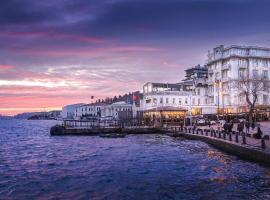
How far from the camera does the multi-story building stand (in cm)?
10294

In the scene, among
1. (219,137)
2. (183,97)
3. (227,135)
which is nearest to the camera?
(219,137)

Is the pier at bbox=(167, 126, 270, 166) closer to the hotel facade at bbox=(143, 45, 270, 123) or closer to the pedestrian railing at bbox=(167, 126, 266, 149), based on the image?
the pedestrian railing at bbox=(167, 126, 266, 149)

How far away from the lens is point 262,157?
2891 cm

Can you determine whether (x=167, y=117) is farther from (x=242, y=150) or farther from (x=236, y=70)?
(x=242, y=150)

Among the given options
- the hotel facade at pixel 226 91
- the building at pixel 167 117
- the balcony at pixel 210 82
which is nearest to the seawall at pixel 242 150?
the building at pixel 167 117

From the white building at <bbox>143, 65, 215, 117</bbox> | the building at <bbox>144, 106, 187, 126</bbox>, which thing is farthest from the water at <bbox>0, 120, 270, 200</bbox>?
the white building at <bbox>143, 65, 215, 117</bbox>

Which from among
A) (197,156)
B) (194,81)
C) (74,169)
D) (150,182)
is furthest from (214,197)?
(194,81)

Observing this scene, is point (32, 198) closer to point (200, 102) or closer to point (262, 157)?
point (262, 157)

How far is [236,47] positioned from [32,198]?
315 feet

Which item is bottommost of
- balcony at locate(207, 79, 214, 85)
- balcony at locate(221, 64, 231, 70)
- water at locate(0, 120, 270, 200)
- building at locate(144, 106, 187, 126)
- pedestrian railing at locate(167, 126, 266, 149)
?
water at locate(0, 120, 270, 200)

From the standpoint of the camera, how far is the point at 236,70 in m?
105

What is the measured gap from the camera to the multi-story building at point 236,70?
338 ft

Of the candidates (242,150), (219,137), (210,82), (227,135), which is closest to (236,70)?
(210,82)

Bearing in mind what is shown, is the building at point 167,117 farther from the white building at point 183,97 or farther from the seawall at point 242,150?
the seawall at point 242,150
